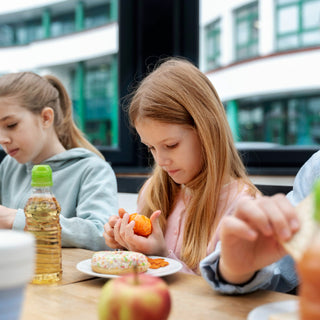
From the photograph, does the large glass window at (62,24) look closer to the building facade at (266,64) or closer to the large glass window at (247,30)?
the building facade at (266,64)

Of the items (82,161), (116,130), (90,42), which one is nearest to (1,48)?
(90,42)

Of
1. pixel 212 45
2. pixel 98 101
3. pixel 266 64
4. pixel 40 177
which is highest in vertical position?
pixel 212 45

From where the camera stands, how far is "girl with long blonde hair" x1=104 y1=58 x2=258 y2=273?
1.17 m

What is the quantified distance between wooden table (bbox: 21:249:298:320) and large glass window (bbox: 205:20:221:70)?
5.38 ft

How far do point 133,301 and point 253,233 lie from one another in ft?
0.63

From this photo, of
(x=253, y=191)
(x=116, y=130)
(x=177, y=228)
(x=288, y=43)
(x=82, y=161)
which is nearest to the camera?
(x=253, y=191)

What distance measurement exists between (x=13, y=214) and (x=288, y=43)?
5.12ft

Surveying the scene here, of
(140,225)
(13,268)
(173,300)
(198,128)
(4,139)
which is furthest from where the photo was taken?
(4,139)

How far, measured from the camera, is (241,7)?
7.34 ft

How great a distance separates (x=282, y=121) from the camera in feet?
7.19

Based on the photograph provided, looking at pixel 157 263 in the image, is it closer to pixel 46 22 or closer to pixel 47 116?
pixel 47 116

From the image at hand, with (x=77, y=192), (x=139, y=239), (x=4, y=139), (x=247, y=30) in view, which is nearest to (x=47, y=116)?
(x=4, y=139)

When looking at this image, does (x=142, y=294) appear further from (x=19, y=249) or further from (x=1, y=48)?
(x=1, y=48)

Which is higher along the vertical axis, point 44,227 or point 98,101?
point 98,101
